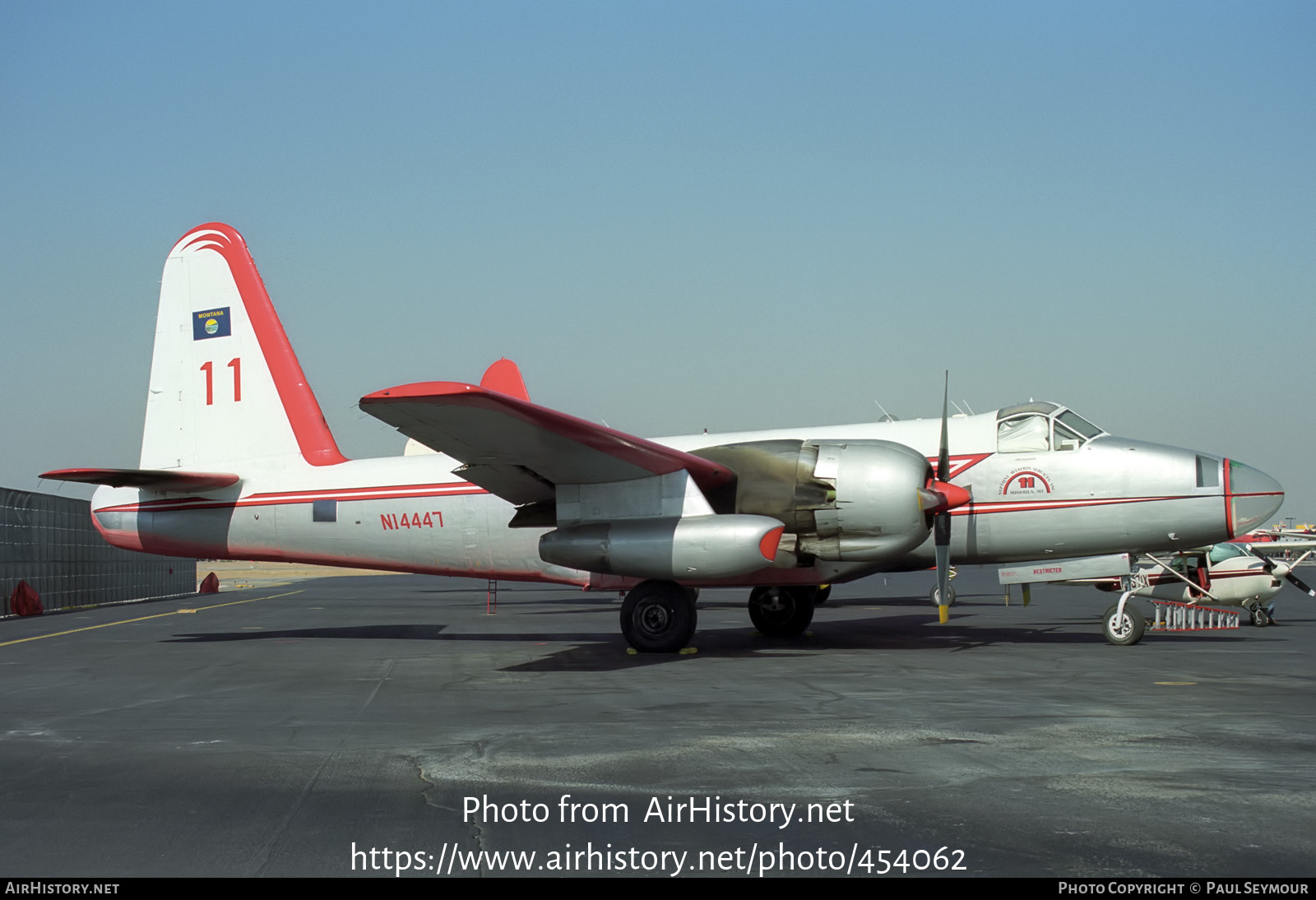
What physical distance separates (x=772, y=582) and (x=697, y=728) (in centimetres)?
754

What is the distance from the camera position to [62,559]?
32.1 m

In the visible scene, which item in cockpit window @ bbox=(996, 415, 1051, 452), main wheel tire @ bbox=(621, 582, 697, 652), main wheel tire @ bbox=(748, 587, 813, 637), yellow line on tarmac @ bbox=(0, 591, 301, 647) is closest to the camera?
main wheel tire @ bbox=(621, 582, 697, 652)

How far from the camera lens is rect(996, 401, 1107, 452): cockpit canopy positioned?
679 inches

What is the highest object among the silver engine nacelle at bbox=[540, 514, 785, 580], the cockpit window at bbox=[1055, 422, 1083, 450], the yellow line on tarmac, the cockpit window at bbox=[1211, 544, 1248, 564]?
the cockpit window at bbox=[1055, 422, 1083, 450]

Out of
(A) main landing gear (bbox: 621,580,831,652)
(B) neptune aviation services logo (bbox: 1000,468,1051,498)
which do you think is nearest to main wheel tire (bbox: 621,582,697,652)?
(A) main landing gear (bbox: 621,580,831,652)

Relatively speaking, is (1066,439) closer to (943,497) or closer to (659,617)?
(943,497)

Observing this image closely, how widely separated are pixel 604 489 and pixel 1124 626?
8.72 m

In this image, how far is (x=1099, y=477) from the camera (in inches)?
663

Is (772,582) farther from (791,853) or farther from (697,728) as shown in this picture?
(791,853)

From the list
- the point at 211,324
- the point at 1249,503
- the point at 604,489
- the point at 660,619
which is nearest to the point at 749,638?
the point at 660,619

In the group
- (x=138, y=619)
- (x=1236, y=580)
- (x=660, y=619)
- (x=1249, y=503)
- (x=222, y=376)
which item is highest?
(x=222, y=376)

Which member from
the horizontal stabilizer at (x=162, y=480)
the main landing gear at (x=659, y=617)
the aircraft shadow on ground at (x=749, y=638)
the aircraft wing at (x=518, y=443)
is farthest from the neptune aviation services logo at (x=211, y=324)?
the main landing gear at (x=659, y=617)

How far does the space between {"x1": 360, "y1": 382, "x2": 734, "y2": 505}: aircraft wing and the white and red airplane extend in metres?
0.04

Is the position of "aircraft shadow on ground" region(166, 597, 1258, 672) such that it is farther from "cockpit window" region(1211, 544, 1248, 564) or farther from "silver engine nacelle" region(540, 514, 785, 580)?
"cockpit window" region(1211, 544, 1248, 564)
